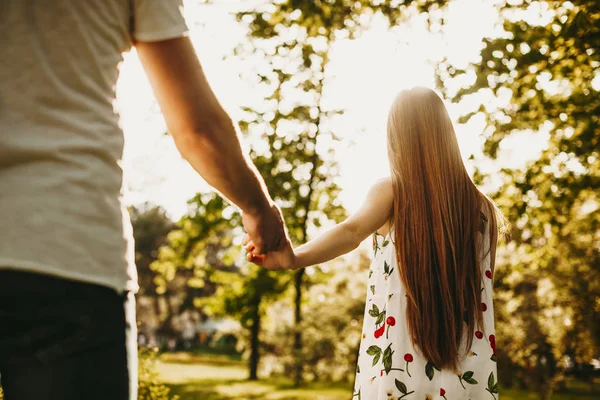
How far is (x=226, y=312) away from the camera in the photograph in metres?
22.0

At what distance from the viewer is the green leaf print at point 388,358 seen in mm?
2904

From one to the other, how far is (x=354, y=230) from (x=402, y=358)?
0.68 meters

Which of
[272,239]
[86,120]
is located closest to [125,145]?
[86,120]

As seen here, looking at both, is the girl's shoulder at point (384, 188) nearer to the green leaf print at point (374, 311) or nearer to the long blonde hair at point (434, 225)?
the long blonde hair at point (434, 225)

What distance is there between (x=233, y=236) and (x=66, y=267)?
14952 millimetres

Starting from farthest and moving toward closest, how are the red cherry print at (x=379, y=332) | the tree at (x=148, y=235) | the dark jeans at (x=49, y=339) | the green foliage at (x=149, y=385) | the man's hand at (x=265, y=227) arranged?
1. the tree at (x=148, y=235)
2. the green foliage at (x=149, y=385)
3. the red cherry print at (x=379, y=332)
4. the man's hand at (x=265, y=227)
5. the dark jeans at (x=49, y=339)

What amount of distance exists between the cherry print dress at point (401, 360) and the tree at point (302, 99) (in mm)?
5401

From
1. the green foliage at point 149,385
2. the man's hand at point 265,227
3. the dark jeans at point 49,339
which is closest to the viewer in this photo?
the dark jeans at point 49,339

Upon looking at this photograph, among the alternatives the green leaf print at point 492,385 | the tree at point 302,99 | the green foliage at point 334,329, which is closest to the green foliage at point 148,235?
the green foliage at point 334,329

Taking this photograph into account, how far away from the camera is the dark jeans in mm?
1189

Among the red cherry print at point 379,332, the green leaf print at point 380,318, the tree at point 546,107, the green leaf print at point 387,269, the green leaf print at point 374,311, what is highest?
the tree at point 546,107

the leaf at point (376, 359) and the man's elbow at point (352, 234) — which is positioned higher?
the man's elbow at point (352, 234)

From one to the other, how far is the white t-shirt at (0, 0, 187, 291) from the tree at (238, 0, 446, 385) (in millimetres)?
6778

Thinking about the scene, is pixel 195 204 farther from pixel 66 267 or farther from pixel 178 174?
pixel 66 267
